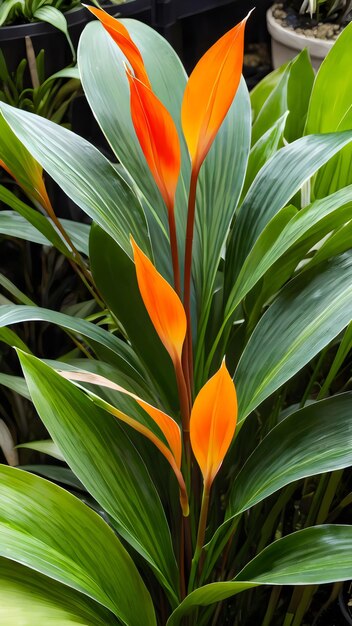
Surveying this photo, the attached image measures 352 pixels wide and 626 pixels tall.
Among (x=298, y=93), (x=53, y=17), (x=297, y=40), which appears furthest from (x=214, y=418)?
(x=297, y=40)

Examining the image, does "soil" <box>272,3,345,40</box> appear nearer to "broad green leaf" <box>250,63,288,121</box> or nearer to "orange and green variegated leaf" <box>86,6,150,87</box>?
"broad green leaf" <box>250,63,288,121</box>

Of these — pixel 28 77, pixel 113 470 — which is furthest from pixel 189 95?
pixel 28 77

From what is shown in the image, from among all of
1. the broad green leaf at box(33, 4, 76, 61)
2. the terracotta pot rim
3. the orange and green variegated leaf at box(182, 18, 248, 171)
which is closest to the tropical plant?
the orange and green variegated leaf at box(182, 18, 248, 171)

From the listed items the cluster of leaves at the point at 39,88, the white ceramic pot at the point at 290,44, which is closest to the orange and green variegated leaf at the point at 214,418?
the cluster of leaves at the point at 39,88

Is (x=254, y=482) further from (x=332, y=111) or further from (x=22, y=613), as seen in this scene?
(x=332, y=111)

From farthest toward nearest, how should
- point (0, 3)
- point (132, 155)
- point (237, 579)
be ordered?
1. point (0, 3)
2. point (132, 155)
3. point (237, 579)

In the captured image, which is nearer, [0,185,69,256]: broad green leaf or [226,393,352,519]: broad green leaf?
[226,393,352,519]: broad green leaf

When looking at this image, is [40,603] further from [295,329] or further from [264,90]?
[264,90]
